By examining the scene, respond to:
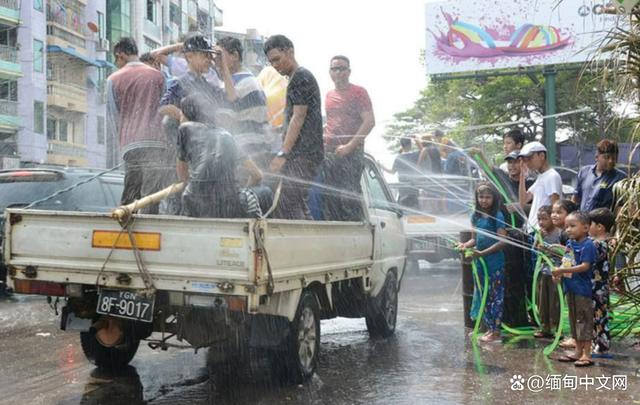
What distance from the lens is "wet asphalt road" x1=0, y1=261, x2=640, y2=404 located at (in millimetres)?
5492

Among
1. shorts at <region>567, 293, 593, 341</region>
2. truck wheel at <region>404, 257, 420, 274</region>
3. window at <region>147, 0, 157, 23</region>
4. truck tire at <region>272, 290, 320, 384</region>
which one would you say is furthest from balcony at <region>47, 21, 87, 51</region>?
shorts at <region>567, 293, 593, 341</region>

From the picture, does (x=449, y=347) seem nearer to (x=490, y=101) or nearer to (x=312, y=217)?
(x=312, y=217)

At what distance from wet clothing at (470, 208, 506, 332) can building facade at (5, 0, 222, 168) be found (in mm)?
24639

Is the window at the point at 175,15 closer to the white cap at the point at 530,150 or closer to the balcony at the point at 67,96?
the balcony at the point at 67,96

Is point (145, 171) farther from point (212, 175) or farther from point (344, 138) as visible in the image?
point (344, 138)

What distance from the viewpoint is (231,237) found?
501 cm

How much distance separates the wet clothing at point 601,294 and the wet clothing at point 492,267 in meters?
1.08

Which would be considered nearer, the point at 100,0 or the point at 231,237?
the point at 231,237

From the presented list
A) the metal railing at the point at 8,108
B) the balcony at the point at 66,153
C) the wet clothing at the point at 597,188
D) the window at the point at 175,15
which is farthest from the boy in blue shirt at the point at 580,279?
the window at the point at 175,15

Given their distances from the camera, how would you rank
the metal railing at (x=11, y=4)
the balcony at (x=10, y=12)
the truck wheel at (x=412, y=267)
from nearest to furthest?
1. the truck wheel at (x=412, y=267)
2. the balcony at (x=10, y=12)
3. the metal railing at (x=11, y=4)

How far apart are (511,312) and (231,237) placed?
4.10 metres

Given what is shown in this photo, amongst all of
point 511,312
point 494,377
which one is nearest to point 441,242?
point 511,312

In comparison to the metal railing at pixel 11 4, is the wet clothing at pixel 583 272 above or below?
below

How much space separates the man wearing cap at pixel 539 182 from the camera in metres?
7.83
